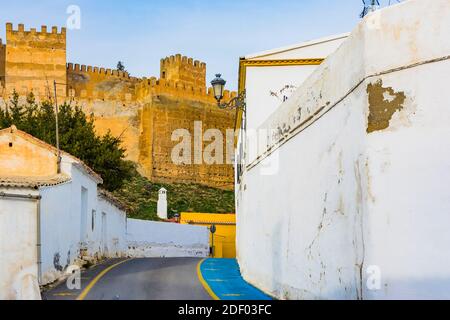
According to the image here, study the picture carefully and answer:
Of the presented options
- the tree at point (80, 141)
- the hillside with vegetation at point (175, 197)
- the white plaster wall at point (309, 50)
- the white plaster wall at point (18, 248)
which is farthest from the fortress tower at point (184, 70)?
the white plaster wall at point (18, 248)

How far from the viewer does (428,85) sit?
26.7 ft

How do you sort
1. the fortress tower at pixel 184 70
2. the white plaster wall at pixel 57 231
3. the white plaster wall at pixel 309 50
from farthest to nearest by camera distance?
the fortress tower at pixel 184 70
the white plaster wall at pixel 309 50
the white plaster wall at pixel 57 231

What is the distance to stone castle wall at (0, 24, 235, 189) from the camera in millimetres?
61000

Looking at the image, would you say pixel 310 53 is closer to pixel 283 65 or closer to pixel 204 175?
pixel 283 65

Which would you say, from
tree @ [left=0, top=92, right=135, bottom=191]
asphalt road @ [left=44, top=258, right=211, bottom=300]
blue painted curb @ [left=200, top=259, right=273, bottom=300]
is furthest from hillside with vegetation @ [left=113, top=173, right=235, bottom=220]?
asphalt road @ [left=44, top=258, right=211, bottom=300]

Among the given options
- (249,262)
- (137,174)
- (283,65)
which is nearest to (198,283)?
(249,262)

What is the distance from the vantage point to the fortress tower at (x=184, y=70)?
226ft

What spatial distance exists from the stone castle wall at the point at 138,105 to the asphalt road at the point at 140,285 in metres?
39.1

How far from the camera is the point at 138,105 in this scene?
62.6 metres

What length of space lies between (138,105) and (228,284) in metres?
46.3

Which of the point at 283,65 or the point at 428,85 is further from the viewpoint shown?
the point at 283,65

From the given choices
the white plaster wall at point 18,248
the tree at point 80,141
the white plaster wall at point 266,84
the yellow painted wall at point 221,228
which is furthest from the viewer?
the yellow painted wall at point 221,228

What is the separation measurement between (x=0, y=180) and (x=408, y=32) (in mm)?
8599

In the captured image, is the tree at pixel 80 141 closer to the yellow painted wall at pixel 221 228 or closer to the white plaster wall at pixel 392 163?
the yellow painted wall at pixel 221 228
